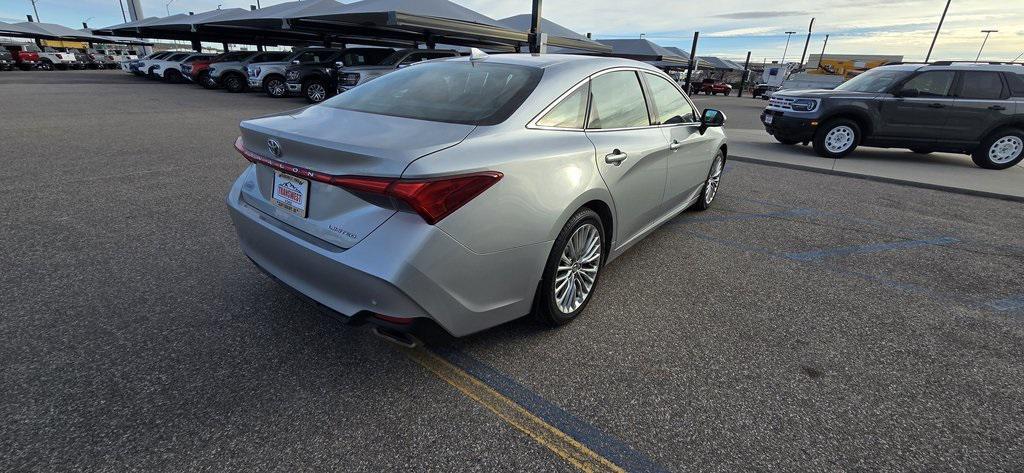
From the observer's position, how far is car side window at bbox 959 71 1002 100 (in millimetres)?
8523

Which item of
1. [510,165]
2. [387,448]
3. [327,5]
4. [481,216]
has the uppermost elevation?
[327,5]

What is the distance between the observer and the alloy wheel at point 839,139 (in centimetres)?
898

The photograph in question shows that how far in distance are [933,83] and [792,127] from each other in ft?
7.34

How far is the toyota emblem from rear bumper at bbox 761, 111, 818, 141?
9.69 metres

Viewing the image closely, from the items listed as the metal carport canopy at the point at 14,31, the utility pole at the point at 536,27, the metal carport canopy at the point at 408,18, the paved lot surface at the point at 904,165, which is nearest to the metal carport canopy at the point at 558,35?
the metal carport canopy at the point at 408,18

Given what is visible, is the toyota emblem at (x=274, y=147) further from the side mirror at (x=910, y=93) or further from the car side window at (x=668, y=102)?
the side mirror at (x=910, y=93)

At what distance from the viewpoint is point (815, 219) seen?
5.26 m

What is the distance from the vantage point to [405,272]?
6.27 feet

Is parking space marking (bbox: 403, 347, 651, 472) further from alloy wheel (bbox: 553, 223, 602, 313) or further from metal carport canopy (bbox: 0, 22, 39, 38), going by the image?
metal carport canopy (bbox: 0, 22, 39, 38)

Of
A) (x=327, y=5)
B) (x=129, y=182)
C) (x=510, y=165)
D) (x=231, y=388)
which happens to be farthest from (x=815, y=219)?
(x=327, y=5)

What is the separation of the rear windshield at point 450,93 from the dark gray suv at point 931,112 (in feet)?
27.7

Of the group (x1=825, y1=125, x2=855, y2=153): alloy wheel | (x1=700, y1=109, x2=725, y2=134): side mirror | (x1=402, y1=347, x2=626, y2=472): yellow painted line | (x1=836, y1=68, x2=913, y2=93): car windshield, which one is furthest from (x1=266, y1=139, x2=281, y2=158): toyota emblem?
(x1=836, y1=68, x2=913, y2=93): car windshield

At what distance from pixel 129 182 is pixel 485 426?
18.1 feet

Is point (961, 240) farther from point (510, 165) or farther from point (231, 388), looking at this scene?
point (231, 388)
